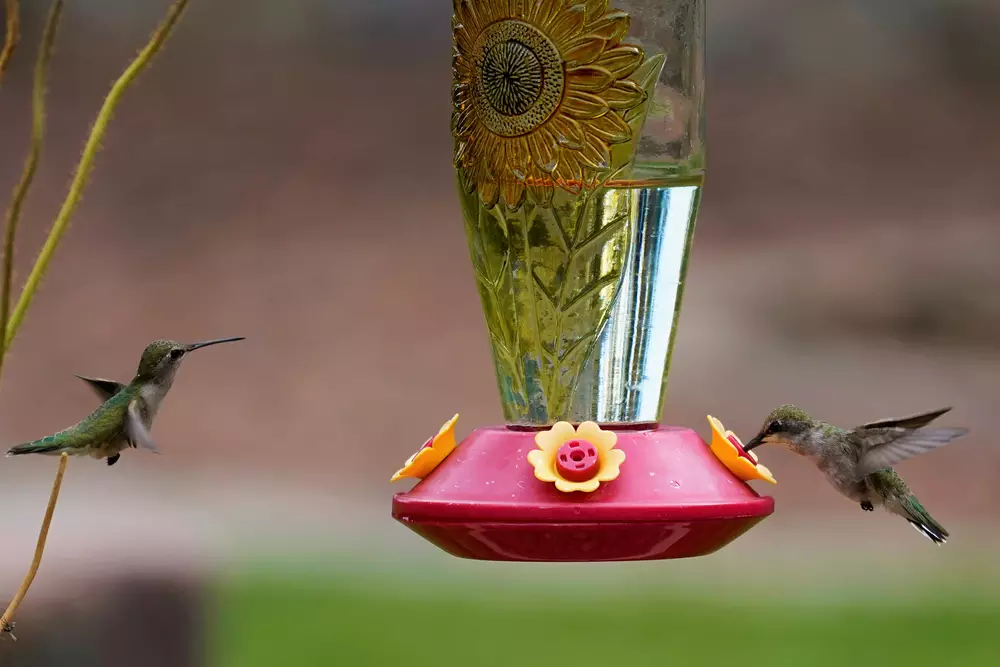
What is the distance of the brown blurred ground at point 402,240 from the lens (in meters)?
9.11

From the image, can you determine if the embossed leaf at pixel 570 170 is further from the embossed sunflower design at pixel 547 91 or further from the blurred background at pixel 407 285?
the blurred background at pixel 407 285

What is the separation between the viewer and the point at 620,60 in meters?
1.82

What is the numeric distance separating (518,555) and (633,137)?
0.64 meters

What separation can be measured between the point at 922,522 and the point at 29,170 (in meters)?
1.91

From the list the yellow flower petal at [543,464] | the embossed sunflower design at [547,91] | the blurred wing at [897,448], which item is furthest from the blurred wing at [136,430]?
the blurred wing at [897,448]

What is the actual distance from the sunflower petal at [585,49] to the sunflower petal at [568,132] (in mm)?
85

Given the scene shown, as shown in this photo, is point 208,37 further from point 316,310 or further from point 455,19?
point 455,19

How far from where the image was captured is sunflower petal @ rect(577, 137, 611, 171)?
1.84 metres

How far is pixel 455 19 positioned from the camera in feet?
6.61

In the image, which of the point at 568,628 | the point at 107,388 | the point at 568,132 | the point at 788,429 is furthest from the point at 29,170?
the point at 568,628

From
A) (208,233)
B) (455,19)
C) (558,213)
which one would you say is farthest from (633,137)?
(208,233)

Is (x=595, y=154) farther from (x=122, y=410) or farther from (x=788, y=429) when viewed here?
(x=122, y=410)

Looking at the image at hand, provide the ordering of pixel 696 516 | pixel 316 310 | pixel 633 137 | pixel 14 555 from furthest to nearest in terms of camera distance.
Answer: pixel 316 310, pixel 14 555, pixel 633 137, pixel 696 516

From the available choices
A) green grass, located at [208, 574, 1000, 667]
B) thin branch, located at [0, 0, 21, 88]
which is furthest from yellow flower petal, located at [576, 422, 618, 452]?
green grass, located at [208, 574, 1000, 667]
